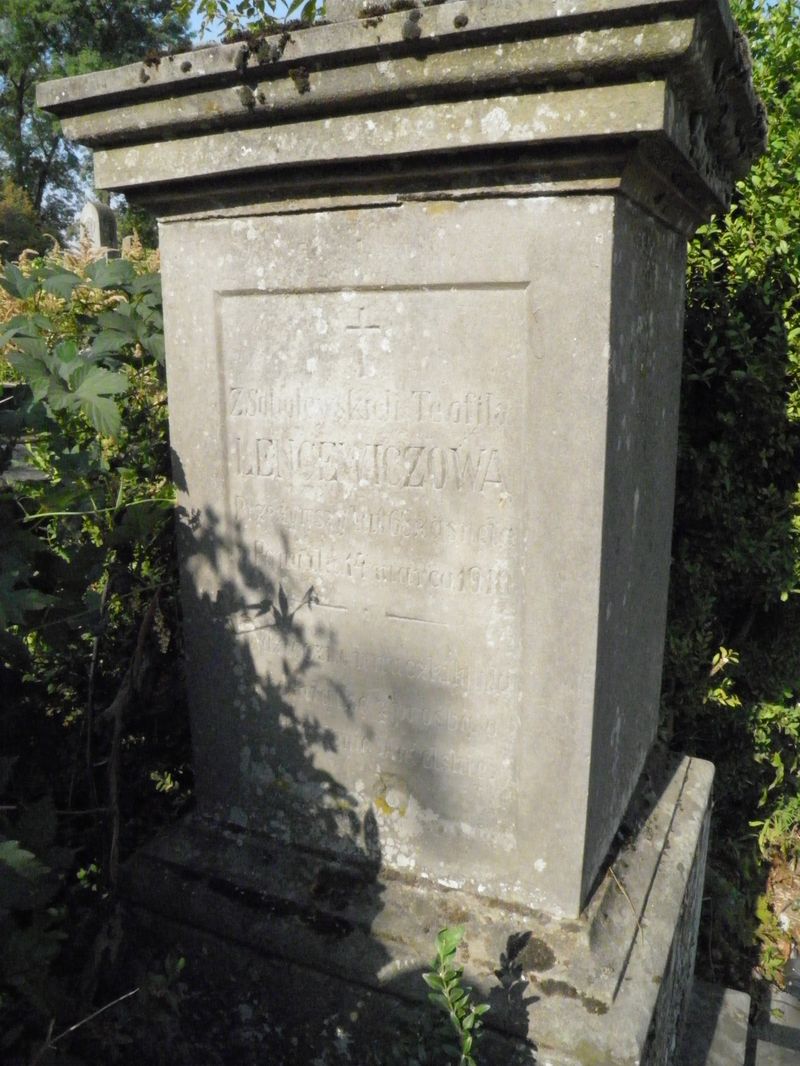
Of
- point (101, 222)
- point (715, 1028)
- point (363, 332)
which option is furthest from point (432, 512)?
point (101, 222)

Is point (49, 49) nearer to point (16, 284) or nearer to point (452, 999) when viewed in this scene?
point (16, 284)

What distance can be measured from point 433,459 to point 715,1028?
1.91 meters

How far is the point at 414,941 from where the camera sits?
6.31 ft

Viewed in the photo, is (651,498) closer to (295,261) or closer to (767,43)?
(295,261)

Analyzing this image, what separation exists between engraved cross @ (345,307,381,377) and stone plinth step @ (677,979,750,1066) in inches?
80.4

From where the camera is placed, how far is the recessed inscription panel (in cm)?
179

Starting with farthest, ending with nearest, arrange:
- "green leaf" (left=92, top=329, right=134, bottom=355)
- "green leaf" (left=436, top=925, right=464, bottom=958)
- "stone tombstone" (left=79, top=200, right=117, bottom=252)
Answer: "stone tombstone" (left=79, top=200, right=117, bottom=252) → "green leaf" (left=92, top=329, right=134, bottom=355) → "green leaf" (left=436, top=925, right=464, bottom=958)

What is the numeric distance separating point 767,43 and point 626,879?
2973mm

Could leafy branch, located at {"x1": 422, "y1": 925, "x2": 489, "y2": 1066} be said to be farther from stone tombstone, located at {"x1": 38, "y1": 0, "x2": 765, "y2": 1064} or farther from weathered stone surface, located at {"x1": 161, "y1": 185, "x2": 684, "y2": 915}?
weathered stone surface, located at {"x1": 161, "y1": 185, "x2": 684, "y2": 915}

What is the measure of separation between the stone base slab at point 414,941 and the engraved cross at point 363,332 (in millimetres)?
1233

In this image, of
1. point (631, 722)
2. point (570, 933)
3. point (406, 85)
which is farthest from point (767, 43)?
point (570, 933)

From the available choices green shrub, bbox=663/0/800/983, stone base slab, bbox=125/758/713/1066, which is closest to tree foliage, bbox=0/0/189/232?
green shrub, bbox=663/0/800/983

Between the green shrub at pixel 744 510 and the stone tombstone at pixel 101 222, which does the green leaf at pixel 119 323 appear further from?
the stone tombstone at pixel 101 222

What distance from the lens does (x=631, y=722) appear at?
→ 229 cm
